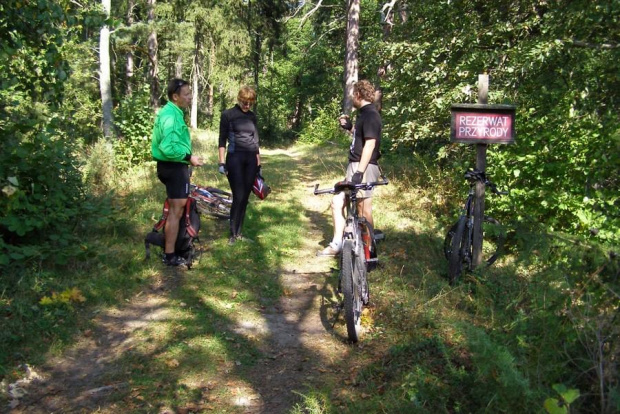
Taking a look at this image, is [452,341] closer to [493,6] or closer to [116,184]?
[493,6]

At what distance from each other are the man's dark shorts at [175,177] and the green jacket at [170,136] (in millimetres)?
85

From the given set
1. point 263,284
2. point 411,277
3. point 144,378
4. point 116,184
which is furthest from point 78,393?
point 116,184

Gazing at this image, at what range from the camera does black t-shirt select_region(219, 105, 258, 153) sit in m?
6.97

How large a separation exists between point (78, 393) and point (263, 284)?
8.44 feet

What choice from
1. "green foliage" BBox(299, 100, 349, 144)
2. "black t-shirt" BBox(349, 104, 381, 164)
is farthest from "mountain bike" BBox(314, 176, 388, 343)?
"green foliage" BBox(299, 100, 349, 144)

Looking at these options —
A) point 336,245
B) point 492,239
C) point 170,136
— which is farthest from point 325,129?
point 336,245

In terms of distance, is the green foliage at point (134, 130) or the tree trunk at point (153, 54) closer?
the green foliage at point (134, 130)

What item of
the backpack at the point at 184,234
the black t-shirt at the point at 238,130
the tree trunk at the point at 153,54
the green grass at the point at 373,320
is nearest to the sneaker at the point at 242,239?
the green grass at the point at 373,320

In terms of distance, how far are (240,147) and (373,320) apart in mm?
3166

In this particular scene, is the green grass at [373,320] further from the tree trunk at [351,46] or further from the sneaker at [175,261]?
the tree trunk at [351,46]

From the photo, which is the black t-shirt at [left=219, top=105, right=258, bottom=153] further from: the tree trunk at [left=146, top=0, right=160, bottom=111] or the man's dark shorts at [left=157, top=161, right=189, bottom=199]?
the tree trunk at [left=146, top=0, right=160, bottom=111]

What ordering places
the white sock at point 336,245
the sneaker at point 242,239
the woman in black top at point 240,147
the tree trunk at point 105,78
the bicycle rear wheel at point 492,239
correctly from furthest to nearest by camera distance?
the tree trunk at point 105,78, the sneaker at point 242,239, the woman in black top at point 240,147, the white sock at point 336,245, the bicycle rear wheel at point 492,239

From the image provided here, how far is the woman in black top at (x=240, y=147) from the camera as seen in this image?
697 centimetres

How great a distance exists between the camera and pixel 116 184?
10906mm
